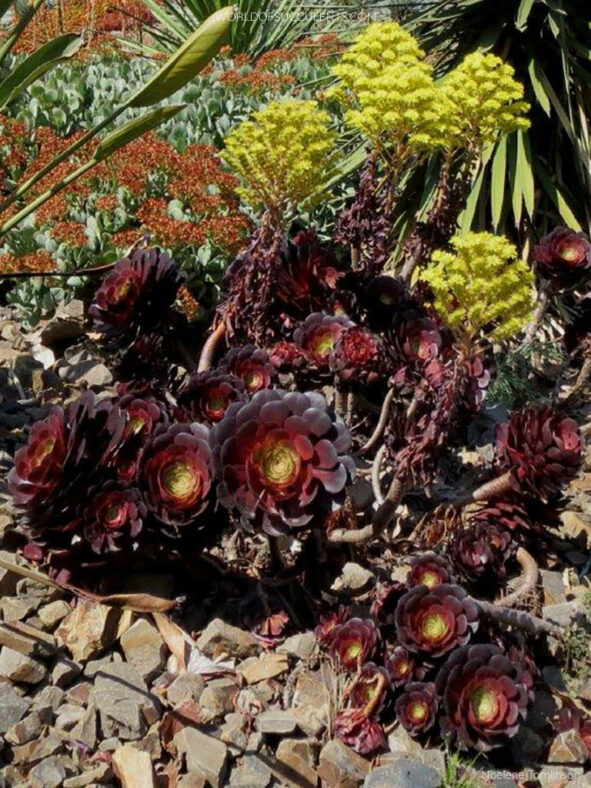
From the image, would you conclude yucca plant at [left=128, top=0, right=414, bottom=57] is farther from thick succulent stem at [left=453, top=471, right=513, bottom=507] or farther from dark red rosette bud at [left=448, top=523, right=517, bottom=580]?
dark red rosette bud at [left=448, top=523, right=517, bottom=580]

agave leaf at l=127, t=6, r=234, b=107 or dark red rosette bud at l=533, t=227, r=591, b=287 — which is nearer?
agave leaf at l=127, t=6, r=234, b=107

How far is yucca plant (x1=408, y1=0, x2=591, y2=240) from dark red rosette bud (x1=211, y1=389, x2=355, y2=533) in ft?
7.49

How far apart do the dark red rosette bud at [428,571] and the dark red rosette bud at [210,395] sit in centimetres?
55

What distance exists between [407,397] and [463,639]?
0.73 m

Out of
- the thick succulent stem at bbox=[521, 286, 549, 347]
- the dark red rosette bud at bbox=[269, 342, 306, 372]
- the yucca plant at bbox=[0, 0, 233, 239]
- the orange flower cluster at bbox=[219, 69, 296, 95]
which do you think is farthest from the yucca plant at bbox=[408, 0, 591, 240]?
the yucca plant at bbox=[0, 0, 233, 239]

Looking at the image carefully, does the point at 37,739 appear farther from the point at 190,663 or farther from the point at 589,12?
the point at 589,12

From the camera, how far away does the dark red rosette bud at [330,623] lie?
2006 millimetres

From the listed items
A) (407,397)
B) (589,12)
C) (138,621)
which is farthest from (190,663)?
(589,12)

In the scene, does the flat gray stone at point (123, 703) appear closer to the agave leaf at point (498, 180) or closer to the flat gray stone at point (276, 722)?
the flat gray stone at point (276, 722)

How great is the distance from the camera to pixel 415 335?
7.97 ft

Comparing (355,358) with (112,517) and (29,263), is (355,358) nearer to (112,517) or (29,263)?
(112,517)

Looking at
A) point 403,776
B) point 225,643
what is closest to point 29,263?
point 225,643

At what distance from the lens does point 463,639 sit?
6.15ft

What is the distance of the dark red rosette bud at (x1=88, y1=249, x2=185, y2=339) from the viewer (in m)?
2.36
